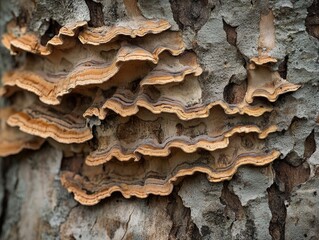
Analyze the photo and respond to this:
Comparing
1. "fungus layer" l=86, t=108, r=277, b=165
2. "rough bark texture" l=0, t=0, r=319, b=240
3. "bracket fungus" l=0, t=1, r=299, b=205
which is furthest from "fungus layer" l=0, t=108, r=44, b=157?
"rough bark texture" l=0, t=0, r=319, b=240

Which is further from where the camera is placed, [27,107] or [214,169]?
[27,107]

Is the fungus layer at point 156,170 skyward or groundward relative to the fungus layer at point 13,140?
groundward

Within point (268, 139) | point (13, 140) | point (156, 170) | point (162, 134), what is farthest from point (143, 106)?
point (13, 140)

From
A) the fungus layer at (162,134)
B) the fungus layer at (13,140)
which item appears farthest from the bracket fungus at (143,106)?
the fungus layer at (13,140)

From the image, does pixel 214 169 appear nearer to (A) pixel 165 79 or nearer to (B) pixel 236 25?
(A) pixel 165 79

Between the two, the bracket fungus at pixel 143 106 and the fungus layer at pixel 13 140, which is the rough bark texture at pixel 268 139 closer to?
the bracket fungus at pixel 143 106

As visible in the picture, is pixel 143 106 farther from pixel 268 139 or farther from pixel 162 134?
pixel 268 139

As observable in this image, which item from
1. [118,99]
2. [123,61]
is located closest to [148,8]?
[123,61]

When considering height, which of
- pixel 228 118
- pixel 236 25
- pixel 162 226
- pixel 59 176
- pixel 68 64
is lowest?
pixel 162 226
